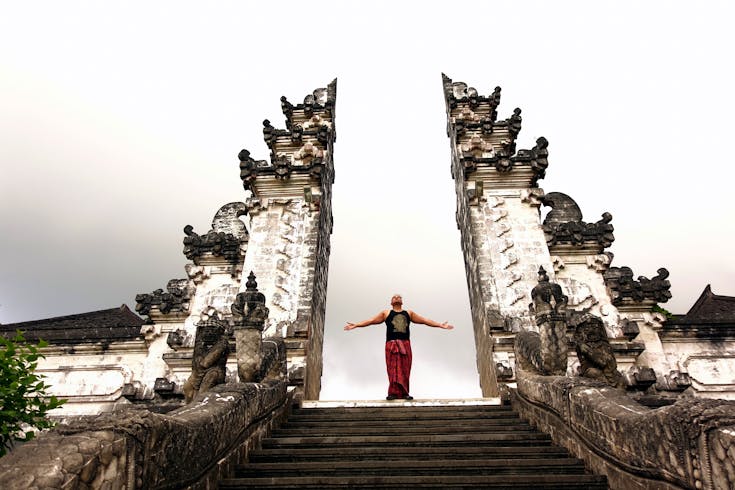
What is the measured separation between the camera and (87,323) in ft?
56.7

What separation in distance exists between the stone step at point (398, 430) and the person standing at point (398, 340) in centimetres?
257

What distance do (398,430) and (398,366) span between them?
328 centimetres

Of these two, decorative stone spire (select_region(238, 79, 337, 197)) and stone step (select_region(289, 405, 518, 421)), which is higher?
decorative stone spire (select_region(238, 79, 337, 197))

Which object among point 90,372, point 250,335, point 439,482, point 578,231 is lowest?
point 439,482

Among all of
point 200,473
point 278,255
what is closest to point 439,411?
point 200,473

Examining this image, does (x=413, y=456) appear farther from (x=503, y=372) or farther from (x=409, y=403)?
(x=503, y=372)

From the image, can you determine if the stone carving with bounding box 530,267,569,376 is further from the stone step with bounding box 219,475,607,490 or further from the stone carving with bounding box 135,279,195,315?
the stone carving with bounding box 135,279,195,315

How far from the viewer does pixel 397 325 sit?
970 centimetres

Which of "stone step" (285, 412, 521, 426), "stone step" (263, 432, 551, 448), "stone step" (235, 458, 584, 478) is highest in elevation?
"stone step" (285, 412, 521, 426)

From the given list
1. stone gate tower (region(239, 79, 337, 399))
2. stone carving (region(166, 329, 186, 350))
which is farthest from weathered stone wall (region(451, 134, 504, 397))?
stone carving (region(166, 329, 186, 350))

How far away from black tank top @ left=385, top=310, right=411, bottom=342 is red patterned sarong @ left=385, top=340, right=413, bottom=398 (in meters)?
0.13

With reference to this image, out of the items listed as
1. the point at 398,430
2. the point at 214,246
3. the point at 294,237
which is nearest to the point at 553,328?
the point at 398,430

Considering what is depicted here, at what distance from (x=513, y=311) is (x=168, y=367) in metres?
8.15

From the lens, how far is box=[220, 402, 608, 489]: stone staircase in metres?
4.45
